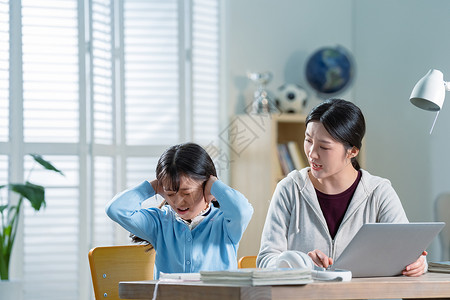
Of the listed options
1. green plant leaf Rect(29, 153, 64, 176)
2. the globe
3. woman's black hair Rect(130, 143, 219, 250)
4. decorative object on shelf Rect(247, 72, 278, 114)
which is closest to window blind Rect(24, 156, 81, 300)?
green plant leaf Rect(29, 153, 64, 176)

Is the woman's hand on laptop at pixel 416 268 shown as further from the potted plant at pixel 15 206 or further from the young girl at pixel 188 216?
the potted plant at pixel 15 206

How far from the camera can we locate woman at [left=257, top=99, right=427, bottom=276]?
6.86 ft

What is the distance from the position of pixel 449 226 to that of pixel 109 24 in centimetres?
210

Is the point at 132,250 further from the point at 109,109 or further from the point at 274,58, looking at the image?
the point at 274,58

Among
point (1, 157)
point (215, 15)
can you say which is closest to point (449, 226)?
point (215, 15)

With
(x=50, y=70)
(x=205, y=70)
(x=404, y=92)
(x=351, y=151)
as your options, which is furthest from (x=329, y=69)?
(x=351, y=151)

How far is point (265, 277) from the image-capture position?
4.97 ft

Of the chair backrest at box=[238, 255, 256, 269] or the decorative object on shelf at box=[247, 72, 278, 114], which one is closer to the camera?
the chair backrest at box=[238, 255, 256, 269]

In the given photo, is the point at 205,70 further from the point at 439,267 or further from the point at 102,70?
the point at 439,267

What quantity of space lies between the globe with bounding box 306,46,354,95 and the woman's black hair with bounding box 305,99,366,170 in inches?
92.4

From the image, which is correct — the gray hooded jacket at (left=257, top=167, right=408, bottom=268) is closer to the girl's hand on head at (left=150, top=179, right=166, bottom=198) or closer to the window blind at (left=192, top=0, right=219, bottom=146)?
the girl's hand on head at (left=150, top=179, right=166, bottom=198)

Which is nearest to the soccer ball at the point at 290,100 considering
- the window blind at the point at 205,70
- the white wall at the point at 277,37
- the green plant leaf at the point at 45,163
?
the white wall at the point at 277,37

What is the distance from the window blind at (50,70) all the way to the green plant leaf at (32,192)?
0.43 m

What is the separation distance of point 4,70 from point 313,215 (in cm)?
213
